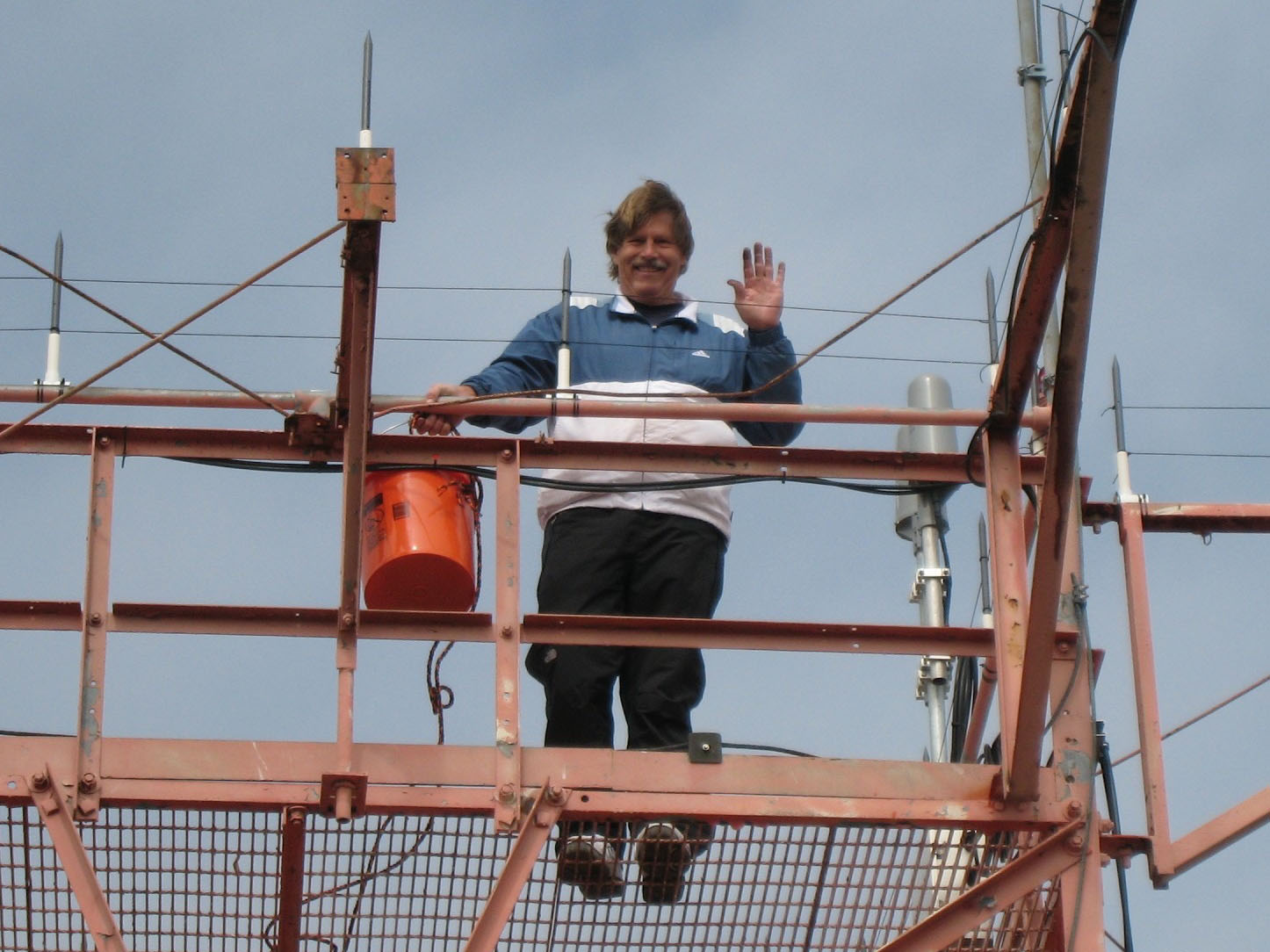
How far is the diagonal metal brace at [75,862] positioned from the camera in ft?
21.9

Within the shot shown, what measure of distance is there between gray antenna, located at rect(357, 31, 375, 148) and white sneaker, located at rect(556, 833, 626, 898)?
7.48 ft

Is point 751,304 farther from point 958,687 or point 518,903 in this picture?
point 518,903

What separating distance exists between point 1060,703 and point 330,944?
99.2 inches

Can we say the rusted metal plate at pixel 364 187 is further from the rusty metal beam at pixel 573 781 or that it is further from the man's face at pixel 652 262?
the man's face at pixel 652 262

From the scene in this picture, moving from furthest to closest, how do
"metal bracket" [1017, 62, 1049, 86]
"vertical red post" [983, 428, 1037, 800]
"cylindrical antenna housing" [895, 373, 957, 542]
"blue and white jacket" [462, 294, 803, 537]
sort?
1. "cylindrical antenna housing" [895, 373, 957, 542]
2. "metal bracket" [1017, 62, 1049, 86]
3. "blue and white jacket" [462, 294, 803, 537]
4. "vertical red post" [983, 428, 1037, 800]

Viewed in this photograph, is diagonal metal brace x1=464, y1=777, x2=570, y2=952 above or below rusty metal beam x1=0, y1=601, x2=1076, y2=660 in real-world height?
below

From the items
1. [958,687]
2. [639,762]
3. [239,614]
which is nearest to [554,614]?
[639,762]

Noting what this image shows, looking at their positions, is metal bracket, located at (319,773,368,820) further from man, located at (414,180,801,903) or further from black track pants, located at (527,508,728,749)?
black track pants, located at (527,508,728,749)

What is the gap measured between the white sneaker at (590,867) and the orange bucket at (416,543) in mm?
921

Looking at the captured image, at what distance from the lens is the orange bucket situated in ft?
24.4

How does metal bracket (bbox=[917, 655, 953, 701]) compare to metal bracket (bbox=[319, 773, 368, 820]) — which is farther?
metal bracket (bbox=[917, 655, 953, 701])

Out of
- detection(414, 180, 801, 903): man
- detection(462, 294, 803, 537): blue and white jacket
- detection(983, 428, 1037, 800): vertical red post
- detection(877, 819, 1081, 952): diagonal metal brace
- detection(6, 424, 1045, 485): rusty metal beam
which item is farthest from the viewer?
detection(462, 294, 803, 537): blue and white jacket

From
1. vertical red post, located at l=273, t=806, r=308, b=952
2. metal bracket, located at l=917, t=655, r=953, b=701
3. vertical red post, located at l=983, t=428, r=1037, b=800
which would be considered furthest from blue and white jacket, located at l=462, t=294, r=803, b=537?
metal bracket, located at l=917, t=655, r=953, b=701

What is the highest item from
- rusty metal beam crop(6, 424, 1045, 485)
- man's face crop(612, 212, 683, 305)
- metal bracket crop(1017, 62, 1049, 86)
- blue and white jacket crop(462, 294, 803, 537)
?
metal bracket crop(1017, 62, 1049, 86)
